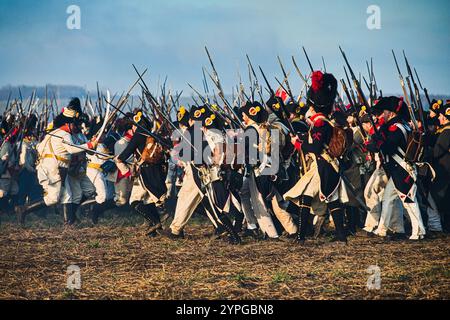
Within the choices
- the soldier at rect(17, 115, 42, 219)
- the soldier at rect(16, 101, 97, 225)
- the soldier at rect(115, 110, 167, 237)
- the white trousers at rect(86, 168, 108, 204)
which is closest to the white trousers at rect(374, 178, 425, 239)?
the soldier at rect(115, 110, 167, 237)

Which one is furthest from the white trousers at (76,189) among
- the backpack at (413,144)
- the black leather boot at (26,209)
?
the backpack at (413,144)

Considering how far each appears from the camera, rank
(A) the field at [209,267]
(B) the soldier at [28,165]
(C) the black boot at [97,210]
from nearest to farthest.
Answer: (A) the field at [209,267] < (C) the black boot at [97,210] < (B) the soldier at [28,165]

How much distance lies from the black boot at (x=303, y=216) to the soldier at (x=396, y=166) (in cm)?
110

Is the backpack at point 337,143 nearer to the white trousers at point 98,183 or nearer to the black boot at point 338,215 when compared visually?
the black boot at point 338,215

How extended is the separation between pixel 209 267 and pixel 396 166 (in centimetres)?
311

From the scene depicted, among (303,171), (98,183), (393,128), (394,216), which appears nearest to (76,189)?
(98,183)

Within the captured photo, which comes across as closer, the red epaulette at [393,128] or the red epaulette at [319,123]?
the red epaulette at [319,123]

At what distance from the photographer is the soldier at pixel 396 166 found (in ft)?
33.8

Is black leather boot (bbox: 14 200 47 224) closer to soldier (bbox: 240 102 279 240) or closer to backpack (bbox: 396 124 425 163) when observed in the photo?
soldier (bbox: 240 102 279 240)

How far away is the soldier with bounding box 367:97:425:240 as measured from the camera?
10.3 metres

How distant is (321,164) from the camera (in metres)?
10.0

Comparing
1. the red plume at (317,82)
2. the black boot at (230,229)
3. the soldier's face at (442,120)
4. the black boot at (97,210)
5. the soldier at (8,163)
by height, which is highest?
the red plume at (317,82)
